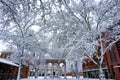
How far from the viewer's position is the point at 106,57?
22.8m

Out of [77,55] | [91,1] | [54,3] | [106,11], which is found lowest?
[77,55]

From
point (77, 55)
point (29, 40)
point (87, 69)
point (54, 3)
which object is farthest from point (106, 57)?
point (54, 3)

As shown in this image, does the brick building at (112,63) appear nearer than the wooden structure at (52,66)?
Yes

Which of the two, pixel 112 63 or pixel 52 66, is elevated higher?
pixel 52 66

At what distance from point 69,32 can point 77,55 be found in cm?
325

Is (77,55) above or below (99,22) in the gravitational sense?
below

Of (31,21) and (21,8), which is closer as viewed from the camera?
(21,8)

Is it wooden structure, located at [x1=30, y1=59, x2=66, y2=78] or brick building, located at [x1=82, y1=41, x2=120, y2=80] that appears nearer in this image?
brick building, located at [x1=82, y1=41, x2=120, y2=80]

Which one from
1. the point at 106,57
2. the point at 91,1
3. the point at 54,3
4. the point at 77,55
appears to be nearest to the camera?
the point at 54,3

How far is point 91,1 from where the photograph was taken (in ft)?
40.3

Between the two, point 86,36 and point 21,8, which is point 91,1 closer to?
point 86,36

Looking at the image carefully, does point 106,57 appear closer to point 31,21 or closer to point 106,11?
point 106,11

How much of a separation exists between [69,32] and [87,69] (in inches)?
734

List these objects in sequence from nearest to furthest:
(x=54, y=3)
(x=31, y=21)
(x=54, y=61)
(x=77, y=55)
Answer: (x=54, y=3), (x=77, y=55), (x=31, y=21), (x=54, y=61)
